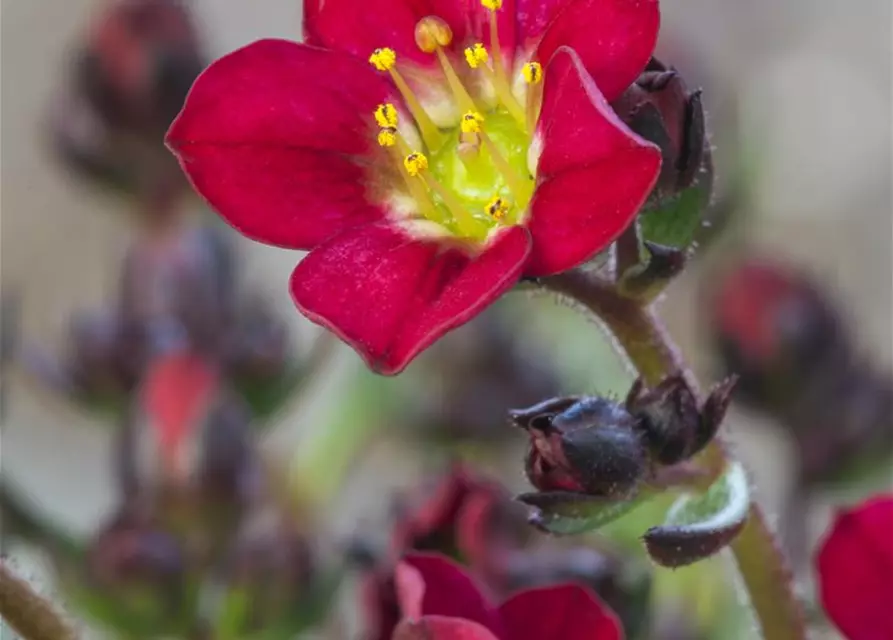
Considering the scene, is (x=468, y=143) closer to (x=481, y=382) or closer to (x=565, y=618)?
(x=565, y=618)

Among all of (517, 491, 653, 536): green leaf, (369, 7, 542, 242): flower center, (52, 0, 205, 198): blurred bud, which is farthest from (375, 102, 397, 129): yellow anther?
(52, 0, 205, 198): blurred bud

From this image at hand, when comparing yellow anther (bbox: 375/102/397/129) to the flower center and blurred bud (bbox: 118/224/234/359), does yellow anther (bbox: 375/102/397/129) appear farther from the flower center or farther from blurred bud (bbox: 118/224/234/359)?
blurred bud (bbox: 118/224/234/359)

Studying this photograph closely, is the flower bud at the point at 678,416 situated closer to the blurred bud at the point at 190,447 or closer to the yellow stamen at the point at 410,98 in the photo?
the yellow stamen at the point at 410,98

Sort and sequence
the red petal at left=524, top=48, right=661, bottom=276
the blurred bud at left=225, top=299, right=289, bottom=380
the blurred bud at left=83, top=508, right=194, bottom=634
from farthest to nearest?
1. the blurred bud at left=225, top=299, right=289, bottom=380
2. the blurred bud at left=83, top=508, right=194, bottom=634
3. the red petal at left=524, top=48, right=661, bottom=276

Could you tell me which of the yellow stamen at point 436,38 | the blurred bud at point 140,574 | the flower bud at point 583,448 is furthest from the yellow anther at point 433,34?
the blurred bud at point 140,574

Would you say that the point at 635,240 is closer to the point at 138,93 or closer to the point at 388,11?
the point at 388,11

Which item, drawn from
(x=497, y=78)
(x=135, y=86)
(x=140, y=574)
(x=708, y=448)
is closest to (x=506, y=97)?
(x=497, y=78)

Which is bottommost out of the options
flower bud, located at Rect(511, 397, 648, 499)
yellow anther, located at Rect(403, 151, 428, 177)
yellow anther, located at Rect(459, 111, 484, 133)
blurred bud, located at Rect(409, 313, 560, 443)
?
blurred bud, located at Rect(409, 313, 560, 443)

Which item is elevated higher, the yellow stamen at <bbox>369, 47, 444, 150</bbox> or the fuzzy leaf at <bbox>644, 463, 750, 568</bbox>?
the yellow stamen at <bbox>369, 47, 444, 150</bbox>
